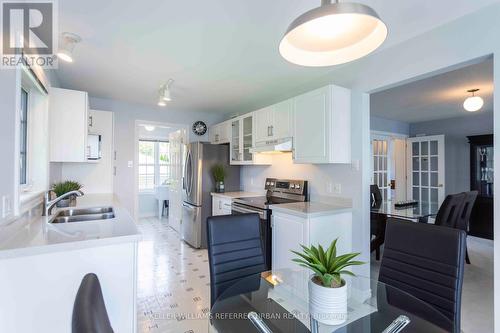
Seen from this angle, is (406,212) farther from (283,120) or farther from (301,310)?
(301,310)

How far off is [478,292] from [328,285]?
2.82 metres

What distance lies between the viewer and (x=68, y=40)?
2100 mm

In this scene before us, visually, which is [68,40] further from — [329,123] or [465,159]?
[465,159]

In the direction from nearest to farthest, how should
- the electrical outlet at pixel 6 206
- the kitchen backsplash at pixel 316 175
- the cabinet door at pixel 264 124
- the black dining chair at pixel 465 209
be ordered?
1. the electrical outlet at pixel 6 206
2. the kitchen backsplash at pixel 316 175
3. the black dining chair at pixel 465 209
4. the cabinet door at pixel 264 124

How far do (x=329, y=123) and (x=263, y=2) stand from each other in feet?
4.29

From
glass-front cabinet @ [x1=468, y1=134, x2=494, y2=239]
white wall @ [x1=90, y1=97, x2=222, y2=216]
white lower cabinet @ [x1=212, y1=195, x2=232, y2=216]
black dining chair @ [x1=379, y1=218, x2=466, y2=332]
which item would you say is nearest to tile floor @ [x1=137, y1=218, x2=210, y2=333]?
white lower cabinet @ [x1=212, y1=195, x2=232, y2=216]

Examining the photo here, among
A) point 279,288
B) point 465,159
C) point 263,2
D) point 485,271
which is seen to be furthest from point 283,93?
point 465,159

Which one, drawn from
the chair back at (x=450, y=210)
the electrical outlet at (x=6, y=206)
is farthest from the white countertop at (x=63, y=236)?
the chair back at (x=450, y=210)

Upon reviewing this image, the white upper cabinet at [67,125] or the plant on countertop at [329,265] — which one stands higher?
the white upper cabinet at [67,125]

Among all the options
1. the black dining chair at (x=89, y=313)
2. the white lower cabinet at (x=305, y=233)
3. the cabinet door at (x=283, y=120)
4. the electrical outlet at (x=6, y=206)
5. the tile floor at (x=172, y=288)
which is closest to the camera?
the black dining chair at (x=89, y=313)

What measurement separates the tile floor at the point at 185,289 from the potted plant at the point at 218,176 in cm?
104

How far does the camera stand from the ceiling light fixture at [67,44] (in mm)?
2021

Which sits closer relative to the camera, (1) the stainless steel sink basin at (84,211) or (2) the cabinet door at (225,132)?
(1) the stainless steel sink basin at (84,211)

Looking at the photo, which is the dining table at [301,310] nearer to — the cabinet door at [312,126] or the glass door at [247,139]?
the cabinet door at [312,126]
